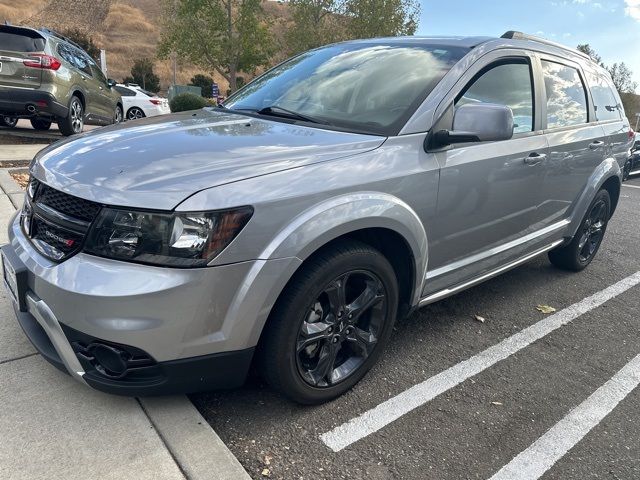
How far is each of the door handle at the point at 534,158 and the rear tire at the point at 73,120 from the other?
7.54 m

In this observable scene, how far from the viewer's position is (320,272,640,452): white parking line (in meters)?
2.36

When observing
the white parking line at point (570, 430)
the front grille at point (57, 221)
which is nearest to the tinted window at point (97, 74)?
the front grille at point (57, 221)

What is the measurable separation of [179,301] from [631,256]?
17.5 ft

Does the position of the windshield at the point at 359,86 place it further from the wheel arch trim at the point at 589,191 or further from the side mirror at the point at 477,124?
the wheel arch trim at the point at 589,191

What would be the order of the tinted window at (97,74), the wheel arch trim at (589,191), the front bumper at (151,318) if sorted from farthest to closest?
1. the tinted window at (97,74)
2. the wheel arch trim at (589,191)
3. the front bumper at (151,318)

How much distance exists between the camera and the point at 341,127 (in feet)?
9.00

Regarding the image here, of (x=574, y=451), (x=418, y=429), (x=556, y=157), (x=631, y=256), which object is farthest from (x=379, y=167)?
(x=631, y=256)

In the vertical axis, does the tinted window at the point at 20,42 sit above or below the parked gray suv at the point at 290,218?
above

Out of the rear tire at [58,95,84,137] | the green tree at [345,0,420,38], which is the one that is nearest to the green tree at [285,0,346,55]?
the green tree at [345,0,420,38]

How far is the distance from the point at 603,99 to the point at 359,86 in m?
2.79

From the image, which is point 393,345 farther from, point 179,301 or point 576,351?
point 179,301

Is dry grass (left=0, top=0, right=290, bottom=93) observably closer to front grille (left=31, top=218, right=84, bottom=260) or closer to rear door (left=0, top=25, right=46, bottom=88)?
rear door (left=0, top=25, right=46, bottom=88)

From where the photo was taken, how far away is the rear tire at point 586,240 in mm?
4551

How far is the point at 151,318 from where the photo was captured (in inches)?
75.7
